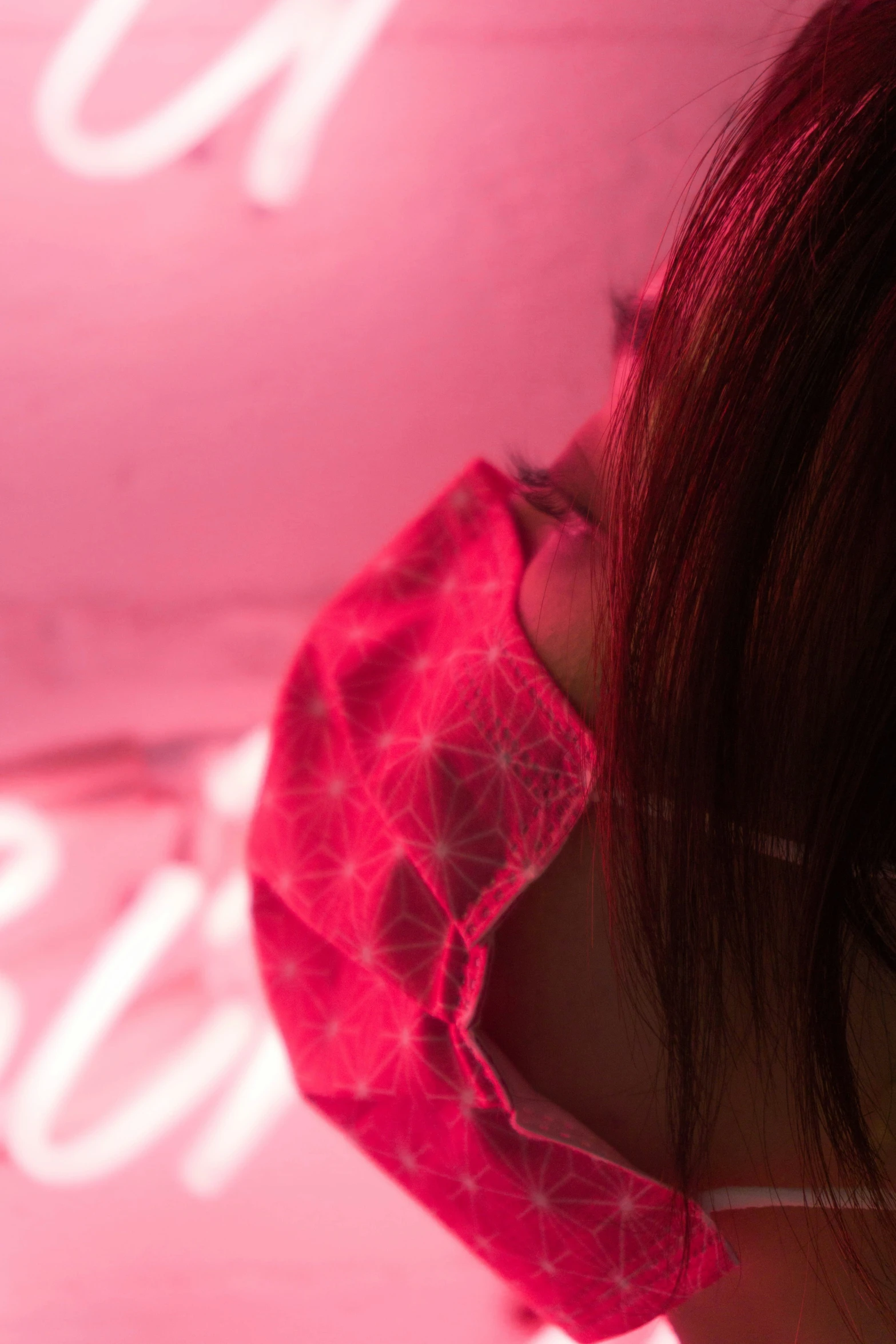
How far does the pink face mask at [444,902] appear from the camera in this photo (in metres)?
0.46

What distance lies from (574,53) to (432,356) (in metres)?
0.39

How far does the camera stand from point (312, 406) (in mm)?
1254

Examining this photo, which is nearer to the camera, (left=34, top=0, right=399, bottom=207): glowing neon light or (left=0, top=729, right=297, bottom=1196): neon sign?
(left=34, top=0, right=399, bottom=207): glowing neon light

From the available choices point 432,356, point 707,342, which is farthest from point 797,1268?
point 432,356

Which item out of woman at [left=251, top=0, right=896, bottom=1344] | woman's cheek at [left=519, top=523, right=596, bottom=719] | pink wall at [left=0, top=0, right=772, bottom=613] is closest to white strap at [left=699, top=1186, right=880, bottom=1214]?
woman at [left=251, top=0, right=896, bottom=1344]

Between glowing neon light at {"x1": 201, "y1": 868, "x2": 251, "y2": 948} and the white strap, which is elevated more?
the white strap

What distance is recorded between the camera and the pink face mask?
0.46 metres

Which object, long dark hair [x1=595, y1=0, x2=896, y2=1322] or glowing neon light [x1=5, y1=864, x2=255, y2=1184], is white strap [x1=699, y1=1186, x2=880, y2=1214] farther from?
glowing neon light [x1=5, y1=864, x2=255, y2=1184]

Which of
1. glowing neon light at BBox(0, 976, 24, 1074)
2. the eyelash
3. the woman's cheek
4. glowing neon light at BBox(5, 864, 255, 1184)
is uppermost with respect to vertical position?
the eyelash

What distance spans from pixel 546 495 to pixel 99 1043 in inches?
39.2

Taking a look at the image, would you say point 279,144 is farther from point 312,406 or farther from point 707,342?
point 707,342

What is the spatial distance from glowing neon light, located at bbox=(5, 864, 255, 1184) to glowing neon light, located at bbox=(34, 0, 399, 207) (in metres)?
0.85

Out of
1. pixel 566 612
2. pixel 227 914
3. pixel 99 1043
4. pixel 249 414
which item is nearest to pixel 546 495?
pixel 566 612

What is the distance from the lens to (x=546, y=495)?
0.55 m
